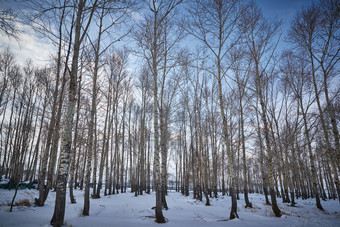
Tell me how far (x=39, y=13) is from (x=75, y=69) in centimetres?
227

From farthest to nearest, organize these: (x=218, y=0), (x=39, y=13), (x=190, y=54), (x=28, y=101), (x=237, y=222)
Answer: (x=28, y=101) → (x=190, y=54) → (x=218, y=0) → (x=237, y=222) → (x=39, y=13)

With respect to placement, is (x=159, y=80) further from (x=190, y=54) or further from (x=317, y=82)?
(x=317, y=82)

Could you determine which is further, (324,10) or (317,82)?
(317,82)

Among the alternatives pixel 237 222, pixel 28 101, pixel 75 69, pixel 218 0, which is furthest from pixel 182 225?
pixel 28 101

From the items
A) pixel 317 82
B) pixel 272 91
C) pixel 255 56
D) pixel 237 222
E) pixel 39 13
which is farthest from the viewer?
pixel 272 91

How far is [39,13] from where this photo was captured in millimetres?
5465

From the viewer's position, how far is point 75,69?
5605 millimetres

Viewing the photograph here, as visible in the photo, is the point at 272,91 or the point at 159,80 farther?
the point at 272,91

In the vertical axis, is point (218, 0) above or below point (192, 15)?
above

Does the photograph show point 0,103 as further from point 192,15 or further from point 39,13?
point 192,15

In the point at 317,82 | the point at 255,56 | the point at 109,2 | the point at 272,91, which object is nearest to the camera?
the point at 109,2

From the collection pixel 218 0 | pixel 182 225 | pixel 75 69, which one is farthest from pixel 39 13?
pixel 182 225

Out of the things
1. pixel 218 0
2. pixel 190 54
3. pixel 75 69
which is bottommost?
pixel 75 69

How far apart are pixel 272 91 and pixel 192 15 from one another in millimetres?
10248
